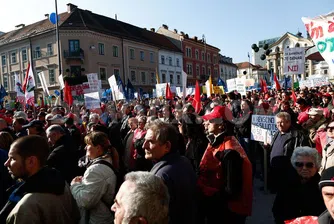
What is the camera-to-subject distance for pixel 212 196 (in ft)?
10.1

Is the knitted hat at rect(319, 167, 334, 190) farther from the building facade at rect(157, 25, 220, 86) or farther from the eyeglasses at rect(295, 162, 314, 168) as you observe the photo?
the building facade at rect(157, 25, 220, 86)

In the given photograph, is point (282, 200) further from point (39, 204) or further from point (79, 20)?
point (79, 20)

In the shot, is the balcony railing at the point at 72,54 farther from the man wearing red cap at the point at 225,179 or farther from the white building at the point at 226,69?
the white building at the point at 226,69

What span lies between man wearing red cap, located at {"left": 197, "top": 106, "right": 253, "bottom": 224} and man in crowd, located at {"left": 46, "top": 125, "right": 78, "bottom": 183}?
1.80m

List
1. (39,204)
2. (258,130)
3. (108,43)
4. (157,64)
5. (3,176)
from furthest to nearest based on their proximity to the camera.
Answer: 1. (157,64)
2. (108,43)
3. (258,130)
4. (3,176)
5. (39,204)

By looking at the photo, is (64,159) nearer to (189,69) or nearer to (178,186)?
(178,186)

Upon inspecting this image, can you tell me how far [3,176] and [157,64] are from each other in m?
44.7

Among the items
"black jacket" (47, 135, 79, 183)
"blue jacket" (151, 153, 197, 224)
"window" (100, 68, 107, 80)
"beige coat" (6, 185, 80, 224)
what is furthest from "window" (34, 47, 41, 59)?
"blue jacket" (151, 153, 197, 224)

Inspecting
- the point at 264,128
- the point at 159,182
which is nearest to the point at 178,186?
the point at 159,182

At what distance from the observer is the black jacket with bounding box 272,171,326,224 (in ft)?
8.59

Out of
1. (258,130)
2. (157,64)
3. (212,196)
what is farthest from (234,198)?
(157,64)

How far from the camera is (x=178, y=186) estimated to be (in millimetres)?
2402

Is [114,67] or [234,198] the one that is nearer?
[234,198]

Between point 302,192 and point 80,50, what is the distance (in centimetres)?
3452
